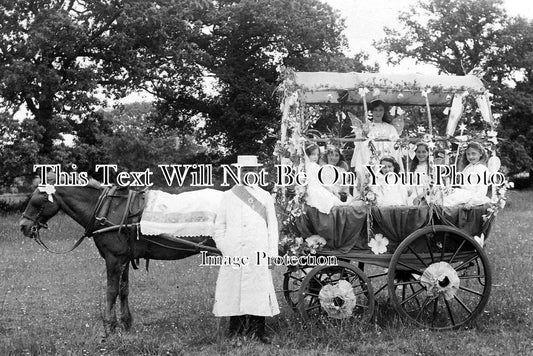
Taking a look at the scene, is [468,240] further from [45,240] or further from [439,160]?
[45,240]

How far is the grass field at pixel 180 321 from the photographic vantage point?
6109 mm

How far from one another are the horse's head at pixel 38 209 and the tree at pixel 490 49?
89.8 ft

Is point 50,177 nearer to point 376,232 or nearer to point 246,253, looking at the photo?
point 246,253

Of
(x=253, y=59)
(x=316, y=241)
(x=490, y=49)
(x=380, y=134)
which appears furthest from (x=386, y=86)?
(x=490, y=49)

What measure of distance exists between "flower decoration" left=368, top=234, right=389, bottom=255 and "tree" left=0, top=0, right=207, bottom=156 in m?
13.6

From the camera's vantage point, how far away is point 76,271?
11.2 metres

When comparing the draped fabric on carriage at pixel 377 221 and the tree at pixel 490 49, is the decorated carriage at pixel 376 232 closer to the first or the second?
the draped fabric on carriage at pixel 377 221

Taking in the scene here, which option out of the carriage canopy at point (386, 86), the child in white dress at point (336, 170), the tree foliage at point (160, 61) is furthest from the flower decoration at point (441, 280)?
the tree foliage at point (160, 61)

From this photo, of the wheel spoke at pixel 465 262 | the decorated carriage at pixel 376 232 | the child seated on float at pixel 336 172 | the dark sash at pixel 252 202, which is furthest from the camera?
the child seated on float at pixel 336 172

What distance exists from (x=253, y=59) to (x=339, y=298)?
19.5 meters

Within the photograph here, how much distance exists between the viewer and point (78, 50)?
19.2 meters

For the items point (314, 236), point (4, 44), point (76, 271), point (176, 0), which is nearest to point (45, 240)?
point (76, 271)

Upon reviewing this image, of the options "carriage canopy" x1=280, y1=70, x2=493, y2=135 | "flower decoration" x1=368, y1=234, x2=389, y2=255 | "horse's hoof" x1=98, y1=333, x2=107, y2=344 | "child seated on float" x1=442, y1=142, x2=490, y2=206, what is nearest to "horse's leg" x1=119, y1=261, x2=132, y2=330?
"horse's hoof" x1=98, y1=333, x2=107, y2=344

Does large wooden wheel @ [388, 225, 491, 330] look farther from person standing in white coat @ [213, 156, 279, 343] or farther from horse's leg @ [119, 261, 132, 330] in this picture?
horse's leg @ [119, 261, 132, 330]
